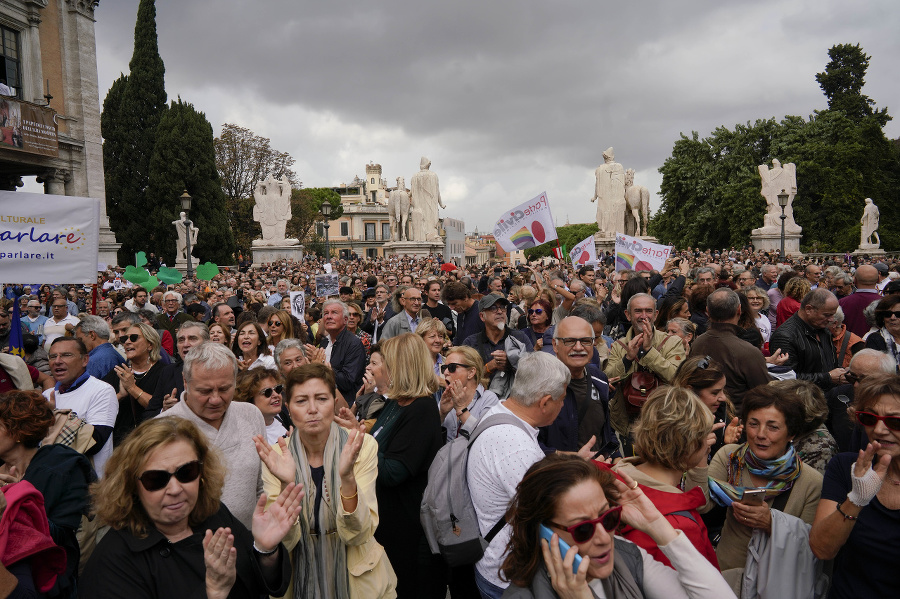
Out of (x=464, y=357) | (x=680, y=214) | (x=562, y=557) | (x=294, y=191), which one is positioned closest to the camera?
(x=562, y=557)

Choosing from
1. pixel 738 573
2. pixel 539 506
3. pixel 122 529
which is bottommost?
pixel 738 573

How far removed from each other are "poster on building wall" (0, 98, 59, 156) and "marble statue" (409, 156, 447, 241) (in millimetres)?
14670

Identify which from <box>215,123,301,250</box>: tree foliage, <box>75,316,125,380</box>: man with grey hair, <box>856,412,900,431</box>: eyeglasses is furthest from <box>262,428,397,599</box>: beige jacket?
<box>215,123,301,250</box>: tree foliage

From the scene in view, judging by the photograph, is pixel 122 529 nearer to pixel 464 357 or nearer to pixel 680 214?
pixel 464 357

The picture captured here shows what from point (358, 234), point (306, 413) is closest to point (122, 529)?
point (306, 413)

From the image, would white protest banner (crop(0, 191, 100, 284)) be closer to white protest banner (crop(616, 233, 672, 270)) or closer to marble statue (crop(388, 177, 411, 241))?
white protest banner (crop(616, 233, 672, 270))

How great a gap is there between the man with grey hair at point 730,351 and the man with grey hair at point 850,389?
51 centimetres

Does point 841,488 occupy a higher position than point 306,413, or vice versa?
point 306,413

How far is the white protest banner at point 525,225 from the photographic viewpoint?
1279 cm

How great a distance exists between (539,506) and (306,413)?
1420 millimetres

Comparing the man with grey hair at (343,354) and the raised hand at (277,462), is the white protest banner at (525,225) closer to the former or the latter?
the man with grey hair at (343,354)

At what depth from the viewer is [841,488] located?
257 centimetres

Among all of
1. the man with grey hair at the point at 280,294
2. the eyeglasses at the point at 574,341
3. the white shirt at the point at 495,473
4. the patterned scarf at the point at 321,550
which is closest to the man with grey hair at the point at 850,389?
the eyeglasses at the point at 574,341

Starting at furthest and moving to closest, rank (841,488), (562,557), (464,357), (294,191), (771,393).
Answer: (294,191) → (464,357) → (771,393) → (841,488) → (562,557)
